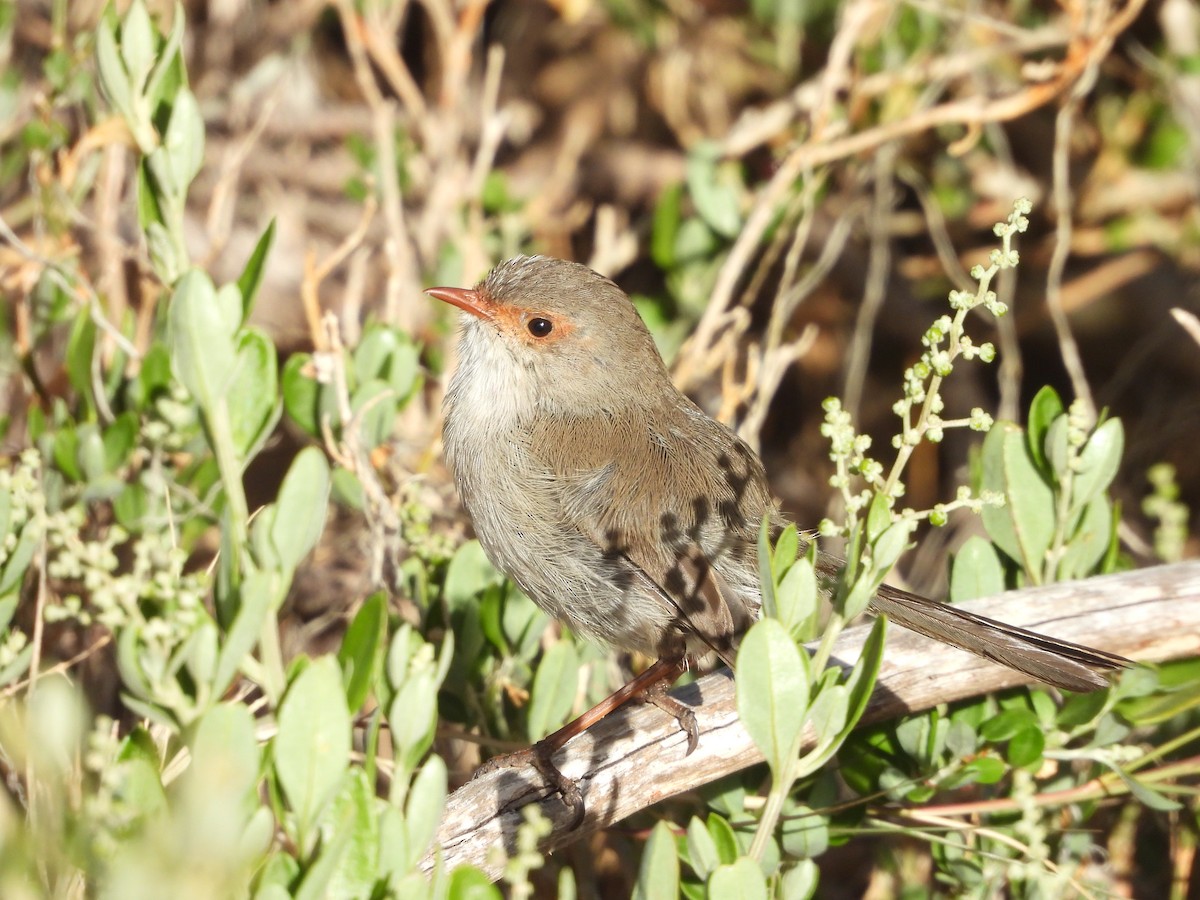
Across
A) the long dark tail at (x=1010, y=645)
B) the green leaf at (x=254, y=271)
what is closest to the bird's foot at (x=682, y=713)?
the long dark tail at (x=1010, y=645)

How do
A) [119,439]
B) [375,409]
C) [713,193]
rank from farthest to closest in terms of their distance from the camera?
[713,193], [375,409], [119,439]

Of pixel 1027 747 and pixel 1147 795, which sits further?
pixel 1027 747

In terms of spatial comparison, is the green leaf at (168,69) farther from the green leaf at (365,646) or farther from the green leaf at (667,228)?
the green leaf at (667,228)

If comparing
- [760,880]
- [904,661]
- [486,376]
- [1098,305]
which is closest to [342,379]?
[486,376]

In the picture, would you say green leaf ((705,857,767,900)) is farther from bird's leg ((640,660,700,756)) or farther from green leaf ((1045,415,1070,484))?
green leaf ((1045,415,1070,484))

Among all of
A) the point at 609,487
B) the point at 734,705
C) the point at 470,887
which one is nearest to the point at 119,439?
the point at 609,487

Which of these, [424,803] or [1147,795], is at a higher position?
[1147,795]

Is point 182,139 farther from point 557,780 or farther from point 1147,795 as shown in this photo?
point 1147,795
